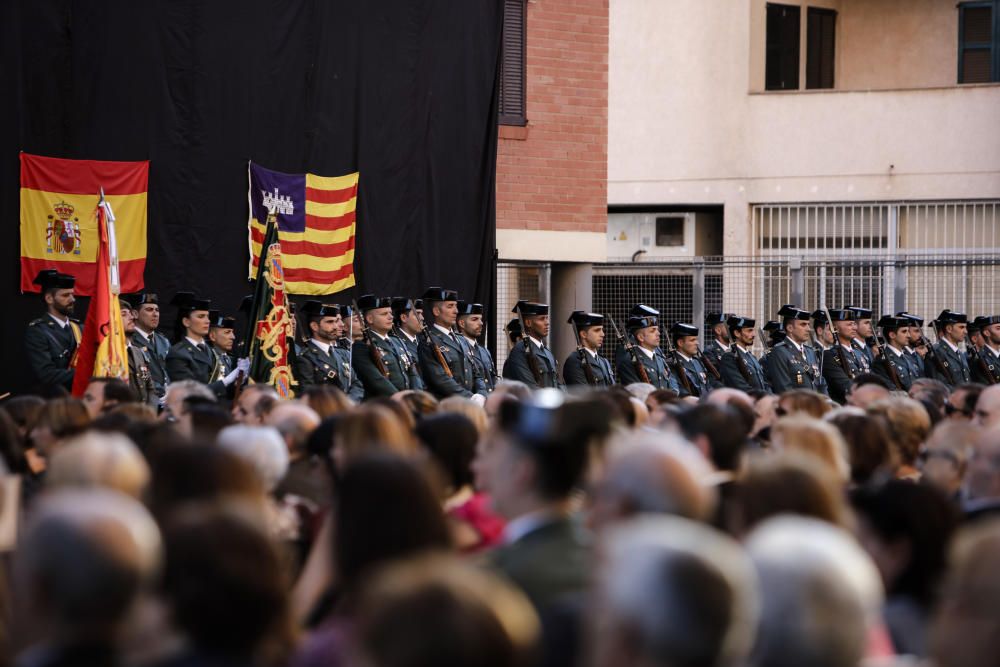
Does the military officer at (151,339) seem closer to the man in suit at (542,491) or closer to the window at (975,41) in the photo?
the man in suit at (542,491)

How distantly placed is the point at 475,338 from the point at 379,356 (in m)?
1.55

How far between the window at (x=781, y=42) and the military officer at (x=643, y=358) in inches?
383

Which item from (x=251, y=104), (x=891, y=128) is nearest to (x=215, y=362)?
(x=251, y=104)

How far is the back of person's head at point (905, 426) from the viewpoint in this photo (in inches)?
244

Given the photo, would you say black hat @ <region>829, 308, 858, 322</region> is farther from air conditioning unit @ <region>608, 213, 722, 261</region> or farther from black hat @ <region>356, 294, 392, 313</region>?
black hat @ <region>356, 294, 392, 313</region>

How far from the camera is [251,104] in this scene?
1361 centimetres

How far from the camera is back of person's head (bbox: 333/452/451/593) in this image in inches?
128

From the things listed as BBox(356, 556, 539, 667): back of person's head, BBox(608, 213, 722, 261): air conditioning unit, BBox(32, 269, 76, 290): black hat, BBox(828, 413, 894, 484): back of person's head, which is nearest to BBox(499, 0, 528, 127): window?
BBox(608, 213, 722, 261): air conditioning unit

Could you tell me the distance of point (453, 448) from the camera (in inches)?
203

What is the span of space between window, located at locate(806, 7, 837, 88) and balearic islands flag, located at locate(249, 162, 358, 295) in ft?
38.9

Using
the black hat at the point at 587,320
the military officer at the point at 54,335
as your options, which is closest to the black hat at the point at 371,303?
the black hat at the point at 587,320

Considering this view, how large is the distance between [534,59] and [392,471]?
15582mm

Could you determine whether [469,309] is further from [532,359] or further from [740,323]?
[740,323]

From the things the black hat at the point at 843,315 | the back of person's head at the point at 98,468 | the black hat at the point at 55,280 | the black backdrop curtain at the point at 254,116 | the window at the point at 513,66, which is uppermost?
the window at the point at 513,66
